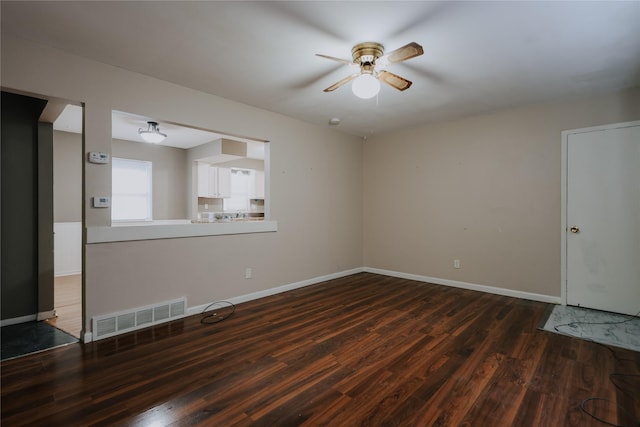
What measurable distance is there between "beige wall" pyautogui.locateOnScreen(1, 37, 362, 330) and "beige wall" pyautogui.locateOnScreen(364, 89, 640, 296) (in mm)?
746

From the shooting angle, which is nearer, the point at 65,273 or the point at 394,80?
the point at 394,80

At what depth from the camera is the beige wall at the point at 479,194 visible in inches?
160

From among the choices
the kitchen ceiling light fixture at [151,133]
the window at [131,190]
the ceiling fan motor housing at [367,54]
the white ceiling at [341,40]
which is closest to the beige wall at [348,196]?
the white ceiling at [341,40]

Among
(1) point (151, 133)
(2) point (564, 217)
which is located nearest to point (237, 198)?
(1) point (151, 133)

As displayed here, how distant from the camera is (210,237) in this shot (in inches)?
151

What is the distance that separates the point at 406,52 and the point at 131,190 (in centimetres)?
662

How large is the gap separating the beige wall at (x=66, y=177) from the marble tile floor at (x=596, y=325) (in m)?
7.82

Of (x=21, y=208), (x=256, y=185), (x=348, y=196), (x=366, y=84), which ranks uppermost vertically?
(x=366, y=84)

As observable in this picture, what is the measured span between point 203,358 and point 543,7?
3.73 meters

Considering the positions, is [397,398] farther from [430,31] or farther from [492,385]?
[430,31]

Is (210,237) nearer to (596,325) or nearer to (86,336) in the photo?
(86,336)

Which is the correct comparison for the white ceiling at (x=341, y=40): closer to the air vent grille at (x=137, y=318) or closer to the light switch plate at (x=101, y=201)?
the light switch plate at (x=101, y=201)

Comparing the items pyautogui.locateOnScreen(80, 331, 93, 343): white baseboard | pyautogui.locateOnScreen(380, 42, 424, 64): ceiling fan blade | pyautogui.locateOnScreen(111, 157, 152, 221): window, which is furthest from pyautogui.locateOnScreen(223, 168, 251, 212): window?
pyautogui.locateOnScreen(380, 42, 424, 64): ceiling fan blade

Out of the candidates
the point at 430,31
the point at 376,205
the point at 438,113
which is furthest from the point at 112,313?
the point at 438,113
